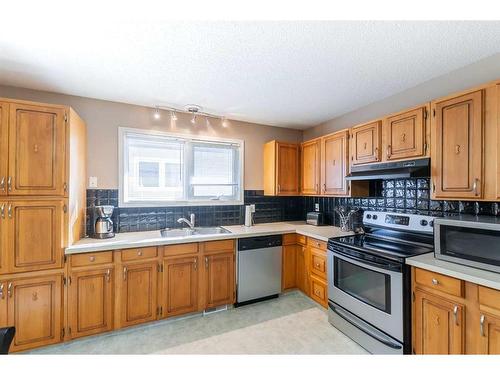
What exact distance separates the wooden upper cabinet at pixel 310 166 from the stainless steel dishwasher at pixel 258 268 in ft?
2.89

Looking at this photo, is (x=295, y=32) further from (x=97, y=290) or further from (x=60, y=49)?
(x=97, y=290)

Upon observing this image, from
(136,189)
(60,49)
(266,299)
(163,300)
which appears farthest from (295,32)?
(266,299)

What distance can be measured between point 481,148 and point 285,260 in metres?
2.16

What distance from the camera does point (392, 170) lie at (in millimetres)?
2094

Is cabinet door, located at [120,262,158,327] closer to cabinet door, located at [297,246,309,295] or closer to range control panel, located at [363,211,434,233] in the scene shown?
cabinet door, located at [297,246,309,295]

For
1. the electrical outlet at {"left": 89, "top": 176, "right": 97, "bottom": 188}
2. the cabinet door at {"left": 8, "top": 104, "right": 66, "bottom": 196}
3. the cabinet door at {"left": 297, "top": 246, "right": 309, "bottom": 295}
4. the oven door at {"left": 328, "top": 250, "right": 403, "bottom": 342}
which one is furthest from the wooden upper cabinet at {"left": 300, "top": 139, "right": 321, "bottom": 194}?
the cabinet door at {"left": 8, "top": 104, "right": 66, "bottom": 196}

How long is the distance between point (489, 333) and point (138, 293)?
2.64 m

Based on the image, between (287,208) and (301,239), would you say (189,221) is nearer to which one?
(301,239)

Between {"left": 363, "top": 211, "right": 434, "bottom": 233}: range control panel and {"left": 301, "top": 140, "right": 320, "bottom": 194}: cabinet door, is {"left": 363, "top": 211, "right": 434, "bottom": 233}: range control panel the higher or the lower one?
the lower one

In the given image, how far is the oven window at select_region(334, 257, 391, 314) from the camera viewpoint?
5.87 feet

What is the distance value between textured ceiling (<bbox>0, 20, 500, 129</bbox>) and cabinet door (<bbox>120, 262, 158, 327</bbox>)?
70.7 inches

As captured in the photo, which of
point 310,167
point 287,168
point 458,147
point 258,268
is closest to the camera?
point 458,147

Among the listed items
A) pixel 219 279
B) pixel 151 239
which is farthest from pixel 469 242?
pixel 151 239

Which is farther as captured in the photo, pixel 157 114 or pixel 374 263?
pixel 157 114
